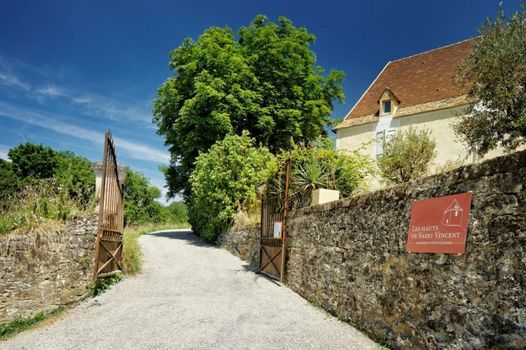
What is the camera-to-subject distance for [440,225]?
4223 mm

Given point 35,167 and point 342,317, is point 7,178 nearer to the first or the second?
point 35,167

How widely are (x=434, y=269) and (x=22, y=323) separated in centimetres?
745

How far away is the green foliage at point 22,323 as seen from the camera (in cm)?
695

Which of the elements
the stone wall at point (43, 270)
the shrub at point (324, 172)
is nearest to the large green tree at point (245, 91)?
the shrub at point (324, 172)

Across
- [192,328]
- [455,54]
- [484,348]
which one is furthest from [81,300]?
[455,54]

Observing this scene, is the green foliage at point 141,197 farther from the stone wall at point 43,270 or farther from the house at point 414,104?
the stone wall at point 43,270

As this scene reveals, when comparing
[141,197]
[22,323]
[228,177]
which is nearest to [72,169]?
[141,197]

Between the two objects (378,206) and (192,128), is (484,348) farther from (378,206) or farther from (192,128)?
(192,128)

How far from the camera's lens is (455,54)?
23.1 m

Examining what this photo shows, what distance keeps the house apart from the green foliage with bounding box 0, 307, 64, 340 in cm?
1610

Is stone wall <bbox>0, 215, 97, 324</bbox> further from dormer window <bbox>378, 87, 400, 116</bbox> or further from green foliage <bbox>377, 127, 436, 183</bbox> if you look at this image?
dormer window <bbox>378, 87, 400, 116</bbox>

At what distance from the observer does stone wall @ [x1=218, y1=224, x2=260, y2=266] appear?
13000 millimetres

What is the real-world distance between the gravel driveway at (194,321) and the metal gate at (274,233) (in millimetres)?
564

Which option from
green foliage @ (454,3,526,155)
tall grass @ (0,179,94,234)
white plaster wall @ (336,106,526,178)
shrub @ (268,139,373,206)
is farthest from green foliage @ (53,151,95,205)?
green foliage @ (454,3,526,155)
